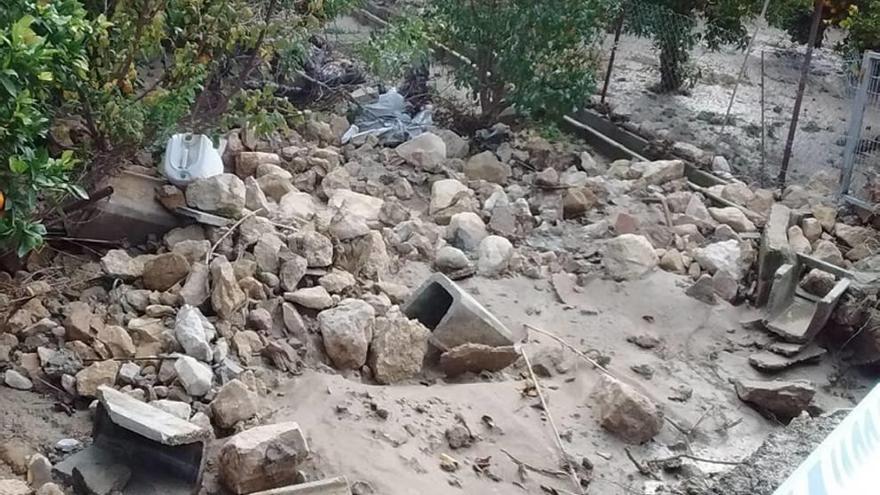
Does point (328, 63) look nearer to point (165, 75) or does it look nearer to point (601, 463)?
point (165, 75)

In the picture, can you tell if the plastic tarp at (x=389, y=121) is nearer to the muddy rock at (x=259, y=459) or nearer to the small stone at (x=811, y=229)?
the small stone at (x=811, y=229)

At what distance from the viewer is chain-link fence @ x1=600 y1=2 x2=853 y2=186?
25.1ft

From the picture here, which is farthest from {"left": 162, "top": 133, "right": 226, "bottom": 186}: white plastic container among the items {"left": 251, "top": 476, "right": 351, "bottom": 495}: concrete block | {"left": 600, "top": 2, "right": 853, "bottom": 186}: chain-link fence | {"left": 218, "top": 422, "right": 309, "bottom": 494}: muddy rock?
Answer: {"left": 600, "top": 2, "right": 853, "bottom": 186}: chain-link fence

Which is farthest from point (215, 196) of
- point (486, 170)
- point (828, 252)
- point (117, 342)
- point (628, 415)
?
point (828, 252)

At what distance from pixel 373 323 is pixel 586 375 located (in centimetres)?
106

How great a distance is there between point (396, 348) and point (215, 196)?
48.1 inches

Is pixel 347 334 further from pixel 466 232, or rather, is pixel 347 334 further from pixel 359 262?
pixel 466 232

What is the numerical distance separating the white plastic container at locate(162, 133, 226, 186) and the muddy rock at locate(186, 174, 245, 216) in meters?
0.06

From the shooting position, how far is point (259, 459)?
9.53ft

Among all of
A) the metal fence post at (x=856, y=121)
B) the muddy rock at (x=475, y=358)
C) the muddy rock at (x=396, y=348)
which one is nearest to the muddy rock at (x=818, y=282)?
the metal fence post at (x=856, y=121)

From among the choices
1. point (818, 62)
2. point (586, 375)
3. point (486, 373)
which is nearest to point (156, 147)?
point (486, 373)

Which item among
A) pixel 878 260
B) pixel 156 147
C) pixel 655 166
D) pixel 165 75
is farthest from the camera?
pixel 655 166

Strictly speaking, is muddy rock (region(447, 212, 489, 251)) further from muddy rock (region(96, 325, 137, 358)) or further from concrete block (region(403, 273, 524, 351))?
muddy rock (region(96, 325, 137, 358))

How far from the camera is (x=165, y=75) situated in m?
4.15
